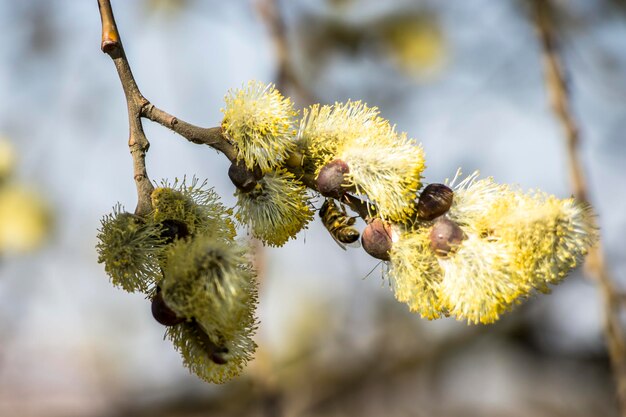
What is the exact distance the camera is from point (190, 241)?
1275 millimetres

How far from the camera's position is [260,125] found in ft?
4.28

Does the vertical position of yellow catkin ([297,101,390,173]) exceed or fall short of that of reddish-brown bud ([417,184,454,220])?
it exceeds it

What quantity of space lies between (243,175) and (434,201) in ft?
1.11

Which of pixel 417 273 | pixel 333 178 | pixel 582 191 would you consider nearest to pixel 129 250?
pixel 333 178

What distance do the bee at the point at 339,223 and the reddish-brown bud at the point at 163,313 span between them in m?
0.31

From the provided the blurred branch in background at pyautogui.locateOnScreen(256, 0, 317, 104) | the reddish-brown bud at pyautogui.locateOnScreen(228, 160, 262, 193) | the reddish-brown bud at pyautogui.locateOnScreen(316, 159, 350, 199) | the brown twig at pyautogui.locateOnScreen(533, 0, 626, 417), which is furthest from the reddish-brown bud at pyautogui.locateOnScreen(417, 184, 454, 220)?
the blurred branch in background at pyautogui.locateOnScreen(256, 0, 317, 104)

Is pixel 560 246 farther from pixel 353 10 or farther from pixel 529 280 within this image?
pixel 353 10

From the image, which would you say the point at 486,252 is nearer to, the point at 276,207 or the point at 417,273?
the point at 417,273

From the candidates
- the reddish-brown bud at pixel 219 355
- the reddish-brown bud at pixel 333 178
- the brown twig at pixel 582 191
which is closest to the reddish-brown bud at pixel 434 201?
the reddish-brown bud at pixel 333 178

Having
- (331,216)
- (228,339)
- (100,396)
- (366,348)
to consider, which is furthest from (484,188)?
(100,396)

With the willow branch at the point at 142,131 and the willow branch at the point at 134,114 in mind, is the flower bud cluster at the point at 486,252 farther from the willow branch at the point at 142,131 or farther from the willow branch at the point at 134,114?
the willow branch at the point at 134,114

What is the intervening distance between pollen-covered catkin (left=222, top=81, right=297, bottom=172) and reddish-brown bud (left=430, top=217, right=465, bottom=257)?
291 mm

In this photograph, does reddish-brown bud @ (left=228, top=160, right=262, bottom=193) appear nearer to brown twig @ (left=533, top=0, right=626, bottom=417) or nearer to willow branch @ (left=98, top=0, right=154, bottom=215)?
willow branch @ (left=98, top=0, right=154, bottom=215)

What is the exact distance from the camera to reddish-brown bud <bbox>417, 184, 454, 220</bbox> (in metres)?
1.25
